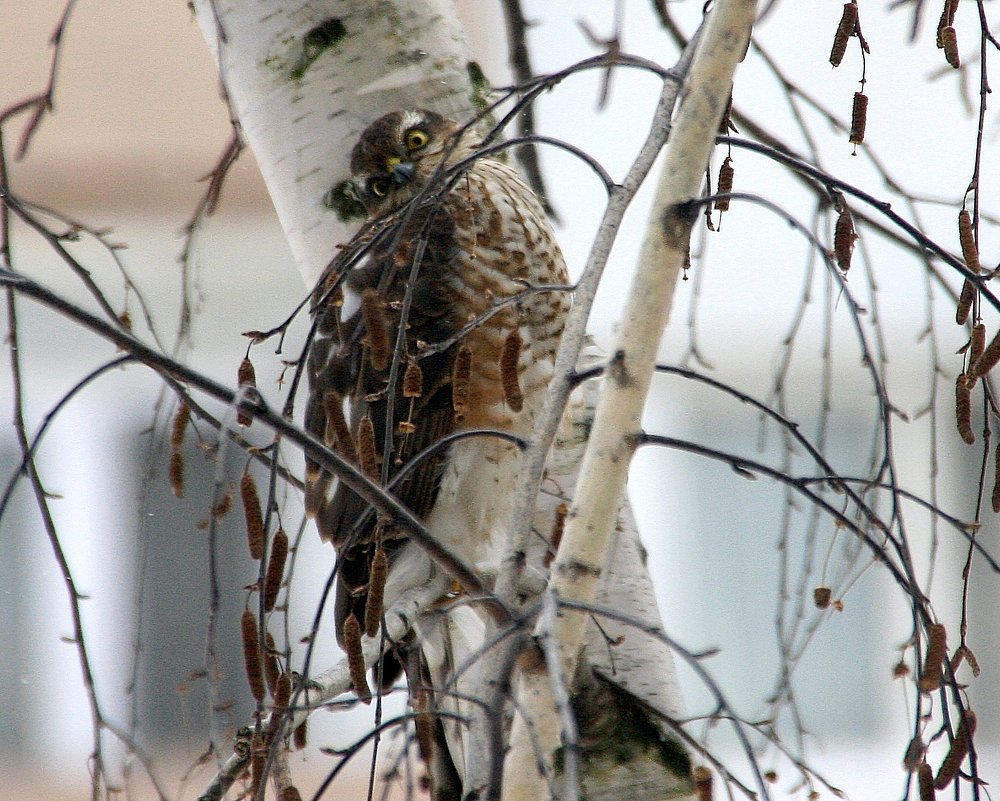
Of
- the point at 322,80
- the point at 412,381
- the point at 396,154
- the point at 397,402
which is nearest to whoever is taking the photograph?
the point at 412,381

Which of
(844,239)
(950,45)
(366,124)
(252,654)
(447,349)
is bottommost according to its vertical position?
(252,654)

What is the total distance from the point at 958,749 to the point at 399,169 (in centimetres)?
103

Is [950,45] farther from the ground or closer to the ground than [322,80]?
closer to the ground

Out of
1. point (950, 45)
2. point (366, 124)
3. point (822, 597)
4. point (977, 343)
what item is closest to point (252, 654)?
point (822, 597)

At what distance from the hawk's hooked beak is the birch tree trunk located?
171 millimetres

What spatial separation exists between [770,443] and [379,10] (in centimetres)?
322

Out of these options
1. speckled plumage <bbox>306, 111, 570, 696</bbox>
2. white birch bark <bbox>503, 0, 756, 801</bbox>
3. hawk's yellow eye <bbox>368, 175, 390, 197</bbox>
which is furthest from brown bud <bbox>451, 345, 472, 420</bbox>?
hawk's yellow eye <bbox>368, 175, 390, 197</bbox>

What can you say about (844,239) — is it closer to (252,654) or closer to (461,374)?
(461,374)

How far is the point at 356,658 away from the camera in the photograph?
2.63ft

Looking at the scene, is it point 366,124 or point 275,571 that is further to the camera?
point 366,124

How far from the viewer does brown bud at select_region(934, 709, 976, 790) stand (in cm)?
76

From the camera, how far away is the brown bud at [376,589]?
2.44 feet

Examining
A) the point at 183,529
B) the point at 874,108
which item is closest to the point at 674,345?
the point at 874,108

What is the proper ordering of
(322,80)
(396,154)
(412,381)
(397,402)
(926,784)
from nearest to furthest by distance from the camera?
(926,784), (412,381), (322,80), (397,402), (396,154)
